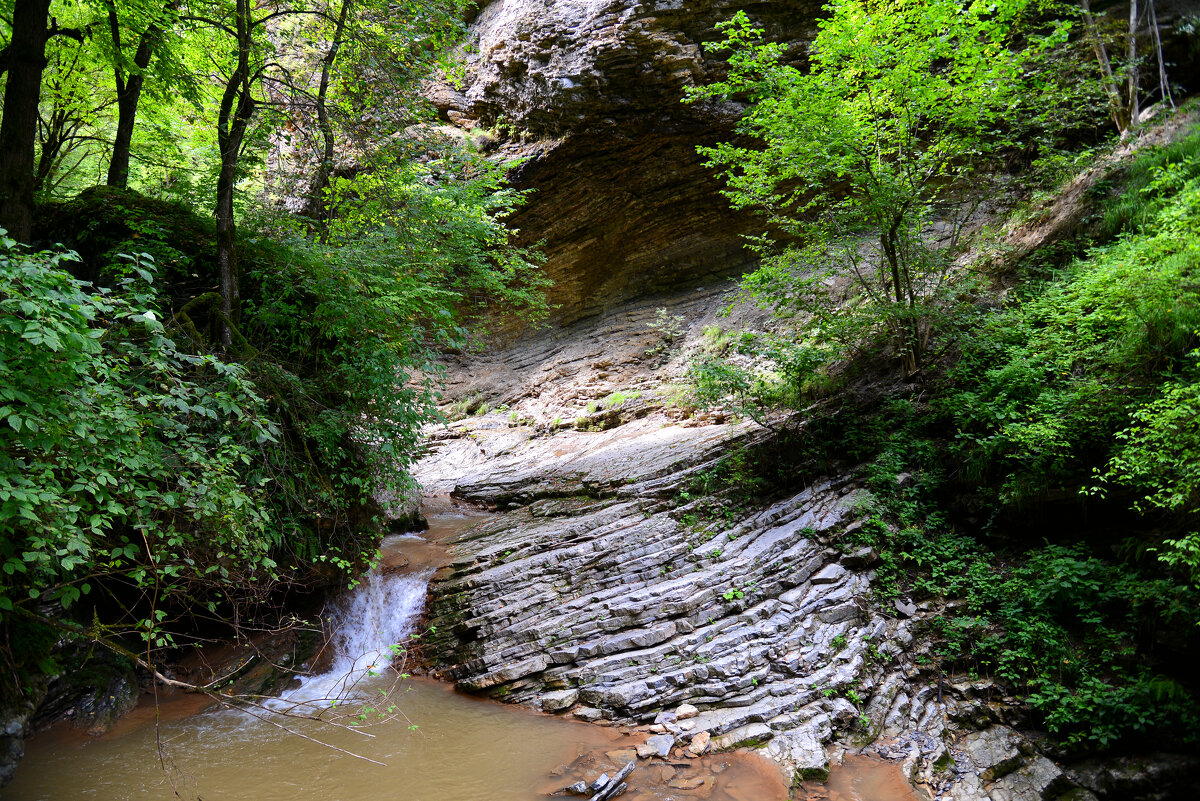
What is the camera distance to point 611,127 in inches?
665

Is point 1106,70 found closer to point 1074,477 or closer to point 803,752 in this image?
point 1074,477

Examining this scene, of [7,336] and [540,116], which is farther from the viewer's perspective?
[540,116]

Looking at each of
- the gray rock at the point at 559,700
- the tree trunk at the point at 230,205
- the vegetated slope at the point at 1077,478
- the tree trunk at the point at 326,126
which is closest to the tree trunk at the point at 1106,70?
the vegetated slope at the point at 1077,478

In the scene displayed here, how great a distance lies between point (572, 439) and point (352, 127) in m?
8.28

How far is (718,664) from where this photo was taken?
259 inches

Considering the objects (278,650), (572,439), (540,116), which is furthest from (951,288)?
(540,116)

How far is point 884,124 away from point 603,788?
9.15 m

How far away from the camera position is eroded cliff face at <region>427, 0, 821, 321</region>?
15.5 meters

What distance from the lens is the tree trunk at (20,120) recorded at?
6199 mm

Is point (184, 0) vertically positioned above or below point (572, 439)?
above

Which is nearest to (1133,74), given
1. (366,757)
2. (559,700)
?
(559,700)

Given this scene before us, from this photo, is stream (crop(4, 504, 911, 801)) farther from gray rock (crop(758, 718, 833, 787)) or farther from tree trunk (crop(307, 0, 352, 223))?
tree trunk (crop(307, 0, 352, 223))

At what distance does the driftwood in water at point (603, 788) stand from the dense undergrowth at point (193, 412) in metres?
3.41

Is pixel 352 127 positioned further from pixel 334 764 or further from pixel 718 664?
pixel 718 664
